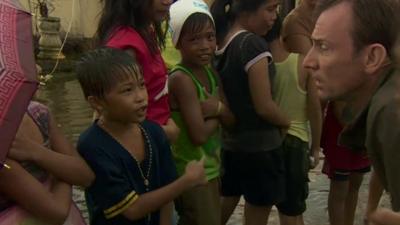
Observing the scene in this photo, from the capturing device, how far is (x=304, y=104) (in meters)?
3.53

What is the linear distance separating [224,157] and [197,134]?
52 cm

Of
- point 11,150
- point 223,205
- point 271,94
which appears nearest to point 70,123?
point 223,205

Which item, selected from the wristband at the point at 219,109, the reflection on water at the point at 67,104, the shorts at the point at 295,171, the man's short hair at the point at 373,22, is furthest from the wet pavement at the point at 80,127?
the man's short hair at the point at 373,22

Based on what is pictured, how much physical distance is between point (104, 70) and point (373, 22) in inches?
42.9

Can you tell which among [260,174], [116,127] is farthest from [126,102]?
[260,174]

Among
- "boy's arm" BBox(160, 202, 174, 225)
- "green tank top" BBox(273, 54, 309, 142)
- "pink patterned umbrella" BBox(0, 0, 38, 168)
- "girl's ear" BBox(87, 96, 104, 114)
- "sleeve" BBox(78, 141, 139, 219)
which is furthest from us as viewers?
"green tank top" BBox(273, 54, 309, 142)

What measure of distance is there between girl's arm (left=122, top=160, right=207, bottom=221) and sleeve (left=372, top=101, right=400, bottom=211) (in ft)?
3.41

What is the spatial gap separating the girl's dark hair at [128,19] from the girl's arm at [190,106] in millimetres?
228

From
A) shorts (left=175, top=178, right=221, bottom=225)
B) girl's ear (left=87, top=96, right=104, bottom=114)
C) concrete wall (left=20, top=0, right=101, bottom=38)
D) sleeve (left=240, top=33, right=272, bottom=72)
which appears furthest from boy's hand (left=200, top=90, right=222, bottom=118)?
concrete wall (left=20, top=0, right=101, bottom=38)

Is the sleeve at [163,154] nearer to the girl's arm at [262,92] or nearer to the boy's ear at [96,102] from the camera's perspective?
the boy's ear at [96,102]

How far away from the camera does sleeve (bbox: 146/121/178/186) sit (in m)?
2.57

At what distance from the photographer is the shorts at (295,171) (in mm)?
3482

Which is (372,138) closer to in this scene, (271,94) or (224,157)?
(271,94)

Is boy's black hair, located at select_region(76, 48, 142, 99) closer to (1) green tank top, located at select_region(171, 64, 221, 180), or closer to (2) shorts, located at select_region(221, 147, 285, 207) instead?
(1) green tank top, located at select_region(171, 64, 221, 180)
